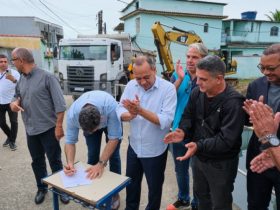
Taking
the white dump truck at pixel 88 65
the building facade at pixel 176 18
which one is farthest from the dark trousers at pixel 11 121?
the building facade at pixel 176 18

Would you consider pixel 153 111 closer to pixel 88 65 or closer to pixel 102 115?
pixel 102 115

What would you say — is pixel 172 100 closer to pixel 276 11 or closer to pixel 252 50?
pixel 252 50

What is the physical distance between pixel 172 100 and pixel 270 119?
3.21ft

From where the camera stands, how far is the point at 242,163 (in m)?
3.58

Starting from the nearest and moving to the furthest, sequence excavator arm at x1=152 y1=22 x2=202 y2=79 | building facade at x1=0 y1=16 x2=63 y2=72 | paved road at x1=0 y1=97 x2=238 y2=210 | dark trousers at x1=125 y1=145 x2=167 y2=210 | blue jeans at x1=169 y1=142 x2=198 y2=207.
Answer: dark trousers at x1=125 y1=145 x2=167 y2=210 < blue jeans at x1=169 y1=142 x2=198 y2=207 < paved road at x1=0 y1=97 x2=238 y2=210 < excavator arm at x1=152 y1=22 x2=202 y2=79 < building facade at x1=0 y1=16 x2=63 y2=72

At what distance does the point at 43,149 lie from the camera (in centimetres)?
336


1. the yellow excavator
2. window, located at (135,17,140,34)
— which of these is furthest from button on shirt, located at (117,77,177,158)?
A: window, located at (135,17,140,34)

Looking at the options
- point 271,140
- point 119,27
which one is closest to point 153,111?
point 271,140

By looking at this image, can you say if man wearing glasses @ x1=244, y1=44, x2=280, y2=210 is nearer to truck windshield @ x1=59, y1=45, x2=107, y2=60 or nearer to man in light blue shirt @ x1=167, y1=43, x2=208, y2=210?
man in light blue shirt @ x1=167, y1=43, x2=208, y2=210

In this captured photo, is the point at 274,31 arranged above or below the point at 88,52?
above

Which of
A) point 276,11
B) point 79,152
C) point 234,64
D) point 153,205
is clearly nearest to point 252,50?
point 276,11

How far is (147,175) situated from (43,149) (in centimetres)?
156

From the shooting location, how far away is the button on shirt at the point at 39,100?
303 centimetres

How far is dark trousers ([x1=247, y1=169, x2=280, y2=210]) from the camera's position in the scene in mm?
2024
